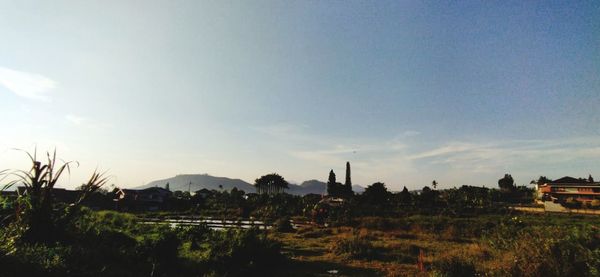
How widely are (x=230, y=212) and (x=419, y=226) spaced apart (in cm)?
2864

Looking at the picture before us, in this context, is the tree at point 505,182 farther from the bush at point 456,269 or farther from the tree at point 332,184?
the bush at point 456,269

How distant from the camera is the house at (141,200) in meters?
59.6

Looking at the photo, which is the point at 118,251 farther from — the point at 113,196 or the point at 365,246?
the point at 113,196

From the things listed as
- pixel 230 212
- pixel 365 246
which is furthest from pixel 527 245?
pixel 230 212

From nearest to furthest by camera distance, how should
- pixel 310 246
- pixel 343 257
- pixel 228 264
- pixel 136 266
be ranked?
pixel 136 266, pixel 228 264, pixel 343 257, pixel 310 246

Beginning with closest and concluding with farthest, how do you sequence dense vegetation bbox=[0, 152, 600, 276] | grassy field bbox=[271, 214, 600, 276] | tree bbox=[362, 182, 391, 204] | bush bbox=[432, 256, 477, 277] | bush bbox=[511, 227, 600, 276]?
dense vegetation bbox=[0, 152, 600, 276] → bush bbox=[511, 227, 600, 276] → bush bbox=[432, 256, 477, 277] → grassy field bbox=[271, 214, 600, 276] → tree bbox=[362, 182, 391, 204]

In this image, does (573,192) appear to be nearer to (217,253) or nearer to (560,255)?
(560,255)

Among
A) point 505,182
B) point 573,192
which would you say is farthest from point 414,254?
point 505,182

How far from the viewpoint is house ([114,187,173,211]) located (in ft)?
196

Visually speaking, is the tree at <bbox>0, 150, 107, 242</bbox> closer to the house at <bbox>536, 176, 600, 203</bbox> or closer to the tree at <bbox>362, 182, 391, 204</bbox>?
the tree at <bbox>362, 182, 391, 204</bbox>

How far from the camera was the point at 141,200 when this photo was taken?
63031 mm

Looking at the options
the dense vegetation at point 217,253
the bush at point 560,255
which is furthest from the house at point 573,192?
the bush at point 560,255

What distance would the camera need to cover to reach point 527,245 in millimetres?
10156

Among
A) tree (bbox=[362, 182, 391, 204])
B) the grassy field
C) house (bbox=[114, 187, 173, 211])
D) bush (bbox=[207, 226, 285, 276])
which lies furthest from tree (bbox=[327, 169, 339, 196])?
bush (bbox=[207, 226, 285, 276])
